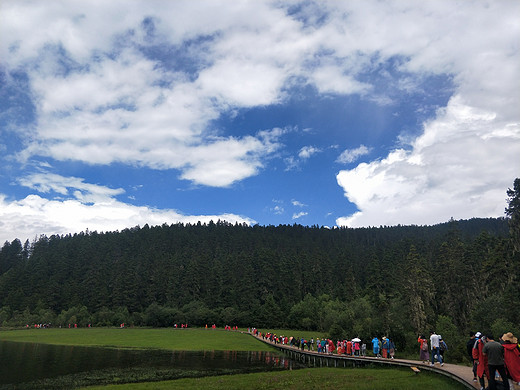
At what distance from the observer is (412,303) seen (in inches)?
2440

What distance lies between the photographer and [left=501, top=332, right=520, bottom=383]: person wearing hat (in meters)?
13.4

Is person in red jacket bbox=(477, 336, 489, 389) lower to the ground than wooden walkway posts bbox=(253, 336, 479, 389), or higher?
higher

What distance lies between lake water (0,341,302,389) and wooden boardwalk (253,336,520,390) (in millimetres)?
4852

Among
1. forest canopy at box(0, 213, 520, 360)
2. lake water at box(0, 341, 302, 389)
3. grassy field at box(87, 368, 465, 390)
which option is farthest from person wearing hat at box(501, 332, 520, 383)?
forest canopy at box(0, 213, 520, 360)

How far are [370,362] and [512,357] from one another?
23.3m

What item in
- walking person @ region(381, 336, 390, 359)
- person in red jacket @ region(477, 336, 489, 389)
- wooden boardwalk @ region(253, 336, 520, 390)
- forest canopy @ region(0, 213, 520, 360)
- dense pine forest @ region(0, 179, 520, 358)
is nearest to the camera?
person in red jacket @ region(477, 336, 489, 389)

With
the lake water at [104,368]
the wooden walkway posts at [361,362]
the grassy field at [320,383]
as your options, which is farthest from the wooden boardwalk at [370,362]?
the lake water at [104,368]

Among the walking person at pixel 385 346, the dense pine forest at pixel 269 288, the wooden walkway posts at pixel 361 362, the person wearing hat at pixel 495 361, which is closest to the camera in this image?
the person wearing hat at pixel 495 361

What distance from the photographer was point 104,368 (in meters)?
33.7

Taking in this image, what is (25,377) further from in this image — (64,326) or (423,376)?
(64,326)

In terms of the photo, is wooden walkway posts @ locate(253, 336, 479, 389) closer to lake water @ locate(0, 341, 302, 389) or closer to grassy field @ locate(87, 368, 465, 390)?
grassy field @ locate(87, 368, 465, 390)

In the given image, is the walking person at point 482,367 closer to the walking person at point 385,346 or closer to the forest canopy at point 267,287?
the walking person at point 385,346

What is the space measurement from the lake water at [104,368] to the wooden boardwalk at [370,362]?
15.9 ft

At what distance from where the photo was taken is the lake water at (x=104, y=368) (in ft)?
90.7
